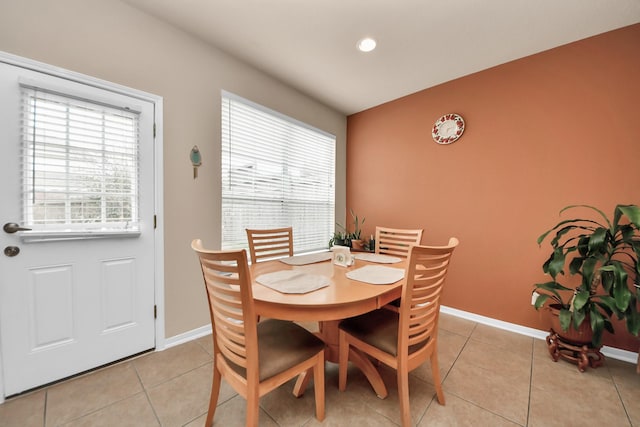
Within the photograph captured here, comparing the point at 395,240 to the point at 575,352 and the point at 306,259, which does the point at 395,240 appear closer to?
the point at 306,259

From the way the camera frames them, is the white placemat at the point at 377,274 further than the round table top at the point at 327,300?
Yes

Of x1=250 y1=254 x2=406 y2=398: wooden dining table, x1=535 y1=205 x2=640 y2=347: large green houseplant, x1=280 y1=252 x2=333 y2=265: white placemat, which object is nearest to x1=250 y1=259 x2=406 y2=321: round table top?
x1=250 y1=254 x2=406 y2=398: wooden dining table

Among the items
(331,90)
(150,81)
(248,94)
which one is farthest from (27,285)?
(331,90)

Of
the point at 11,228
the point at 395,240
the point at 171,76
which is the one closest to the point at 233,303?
the point at 11,228

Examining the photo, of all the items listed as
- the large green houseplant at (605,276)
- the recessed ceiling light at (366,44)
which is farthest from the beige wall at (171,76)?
the large green houseplant at (605,276)

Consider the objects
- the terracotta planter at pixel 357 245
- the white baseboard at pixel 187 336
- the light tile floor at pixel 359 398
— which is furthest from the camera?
the terracotta planter at pixel 357 245

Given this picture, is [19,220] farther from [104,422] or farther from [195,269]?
[104,422]

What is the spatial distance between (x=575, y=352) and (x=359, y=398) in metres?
1.72

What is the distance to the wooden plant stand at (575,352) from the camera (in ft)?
5.64

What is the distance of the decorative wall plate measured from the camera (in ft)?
8.61

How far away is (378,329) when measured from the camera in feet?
4.49

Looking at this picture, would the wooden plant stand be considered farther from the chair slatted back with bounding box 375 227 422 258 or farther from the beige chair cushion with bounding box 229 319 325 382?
the beige chair cushion with bounding box 229 319 325 382

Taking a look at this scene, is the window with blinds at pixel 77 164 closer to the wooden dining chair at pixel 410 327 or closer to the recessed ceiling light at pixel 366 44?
the wooden dining chair at pixel 410 327

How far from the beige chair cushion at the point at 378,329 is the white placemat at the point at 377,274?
27 cm
